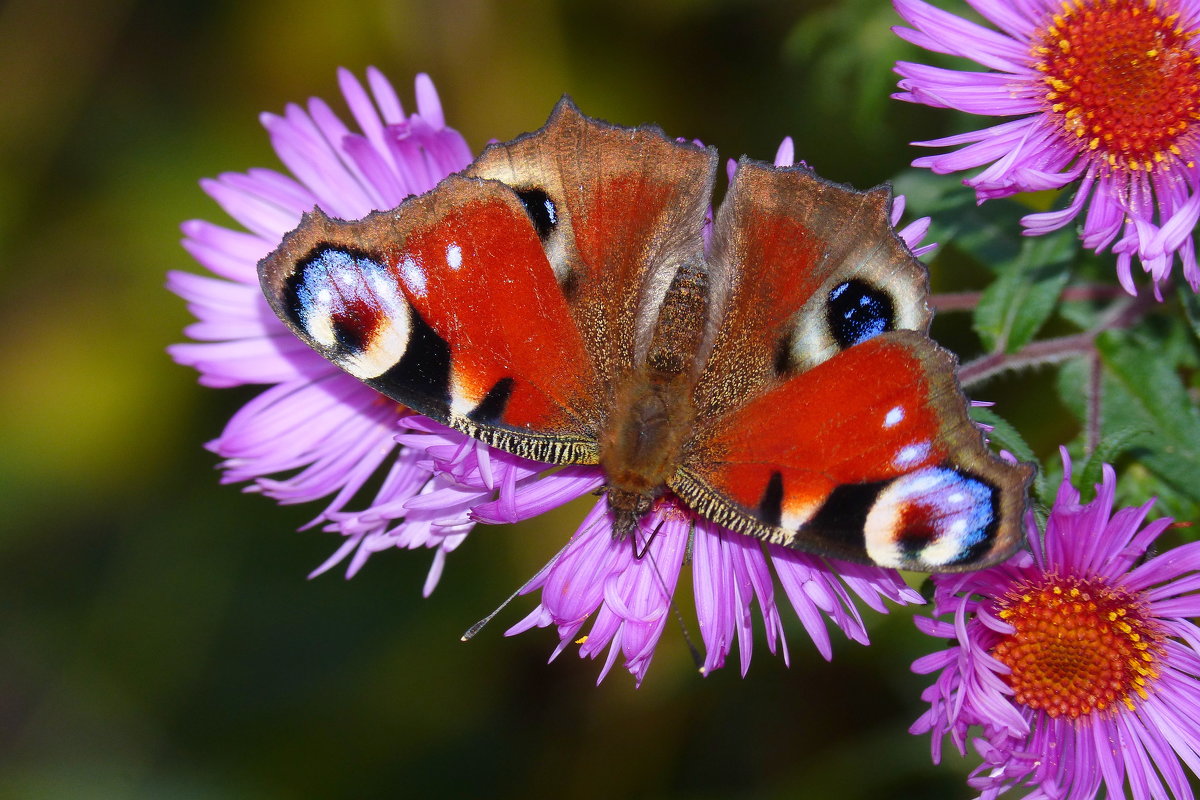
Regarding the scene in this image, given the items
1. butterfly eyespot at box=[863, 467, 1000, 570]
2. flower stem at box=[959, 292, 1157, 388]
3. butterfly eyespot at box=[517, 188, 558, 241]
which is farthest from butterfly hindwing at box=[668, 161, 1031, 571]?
flower stem at box=[959, 292, 1157, 388]

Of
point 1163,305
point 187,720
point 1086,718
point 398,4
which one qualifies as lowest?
point 187,720

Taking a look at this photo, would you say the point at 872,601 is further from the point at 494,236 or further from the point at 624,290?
the point at 494,236

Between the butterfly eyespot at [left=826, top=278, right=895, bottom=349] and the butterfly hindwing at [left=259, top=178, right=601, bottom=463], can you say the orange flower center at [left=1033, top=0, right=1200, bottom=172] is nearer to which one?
the butterfly eyespot at [left=826, top=278, right=895, bottom=349]

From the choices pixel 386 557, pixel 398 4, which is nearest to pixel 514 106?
pixel 398 4

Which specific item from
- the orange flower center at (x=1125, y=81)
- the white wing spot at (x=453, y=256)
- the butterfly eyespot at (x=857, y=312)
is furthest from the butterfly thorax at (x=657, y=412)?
the orange flower center at (x=1125, y=81)

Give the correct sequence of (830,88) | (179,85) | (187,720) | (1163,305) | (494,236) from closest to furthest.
Result: 1. (494,236)
2. (1163,305)
3. (830,88)
4. (187,720)
5. (179,85)

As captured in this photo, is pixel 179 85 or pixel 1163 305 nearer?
pixel 1163 305

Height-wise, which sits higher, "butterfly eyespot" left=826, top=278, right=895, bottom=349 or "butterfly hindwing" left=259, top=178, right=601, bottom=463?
"butterfly eyespot" left=826, top=278, right=895, bottom=349
